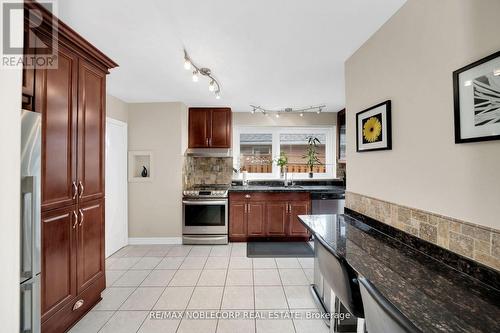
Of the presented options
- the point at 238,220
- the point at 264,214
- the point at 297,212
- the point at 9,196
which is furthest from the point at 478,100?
the point at 238,220

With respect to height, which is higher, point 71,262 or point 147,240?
point 71,262

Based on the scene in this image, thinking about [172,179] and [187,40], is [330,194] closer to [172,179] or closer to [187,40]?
[172,179]

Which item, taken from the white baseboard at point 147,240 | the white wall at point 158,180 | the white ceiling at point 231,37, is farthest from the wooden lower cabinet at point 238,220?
the white ceiling at point 231,37

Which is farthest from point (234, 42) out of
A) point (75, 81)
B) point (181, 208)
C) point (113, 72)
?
point (181, 208)

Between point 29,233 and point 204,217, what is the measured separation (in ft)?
8.50

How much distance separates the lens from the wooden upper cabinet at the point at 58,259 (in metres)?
1.51

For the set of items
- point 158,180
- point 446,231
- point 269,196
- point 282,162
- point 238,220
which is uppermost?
point 282,162

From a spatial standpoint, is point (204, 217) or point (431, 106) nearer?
point (431, 106)

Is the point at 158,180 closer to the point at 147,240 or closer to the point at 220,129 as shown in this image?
the point at 147,240

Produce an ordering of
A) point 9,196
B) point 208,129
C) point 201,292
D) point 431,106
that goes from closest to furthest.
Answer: point 9,196, point 431,106, point 201,292, point 208,129

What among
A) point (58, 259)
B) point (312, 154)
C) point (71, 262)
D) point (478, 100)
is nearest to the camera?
point (478, 100)

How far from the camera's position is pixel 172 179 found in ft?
12.0

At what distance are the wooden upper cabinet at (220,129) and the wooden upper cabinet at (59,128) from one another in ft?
7.69

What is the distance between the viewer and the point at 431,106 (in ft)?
4.09
